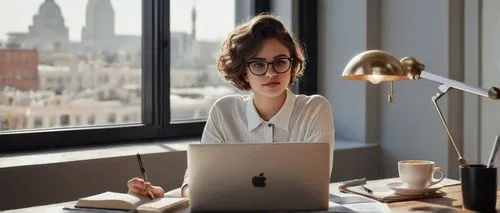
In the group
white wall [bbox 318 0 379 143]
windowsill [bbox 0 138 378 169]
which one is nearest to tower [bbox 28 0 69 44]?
windowsill [bbox 0 138 378 169]

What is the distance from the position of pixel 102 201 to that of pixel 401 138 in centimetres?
187

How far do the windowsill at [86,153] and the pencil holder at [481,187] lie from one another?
132cm

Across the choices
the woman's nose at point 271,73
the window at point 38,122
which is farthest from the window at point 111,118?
the woman's nose at point 271,73

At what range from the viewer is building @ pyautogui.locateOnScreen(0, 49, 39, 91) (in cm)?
257

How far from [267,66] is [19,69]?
3.68 ft

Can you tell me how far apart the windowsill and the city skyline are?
48cm

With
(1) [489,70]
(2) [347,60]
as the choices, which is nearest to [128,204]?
(1) [489,70]

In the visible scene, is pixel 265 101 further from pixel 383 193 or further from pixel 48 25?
pixel 48 25

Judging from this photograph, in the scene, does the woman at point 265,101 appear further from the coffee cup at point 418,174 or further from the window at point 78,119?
the window at point 78,119

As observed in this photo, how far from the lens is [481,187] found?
64.0 inches

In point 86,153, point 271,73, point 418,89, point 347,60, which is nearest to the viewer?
point 271,73

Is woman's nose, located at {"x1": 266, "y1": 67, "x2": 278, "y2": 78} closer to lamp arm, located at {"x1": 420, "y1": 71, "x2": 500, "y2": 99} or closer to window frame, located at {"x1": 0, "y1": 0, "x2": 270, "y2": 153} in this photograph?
lamp arm, located at {"x1": 420, "y1": 71, "x2": 500, "y2": 99}

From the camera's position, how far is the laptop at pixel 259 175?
151 centimetres

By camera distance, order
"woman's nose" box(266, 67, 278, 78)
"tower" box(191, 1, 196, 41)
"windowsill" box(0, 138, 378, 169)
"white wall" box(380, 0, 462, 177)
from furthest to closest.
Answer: "tower" box(191, 1, 196, 41), "white wall" box(380, 0, 462, 177), "windowsill" box(0, 138, 378, 169), "woman's nose" box(266, 67, 278, 78)
